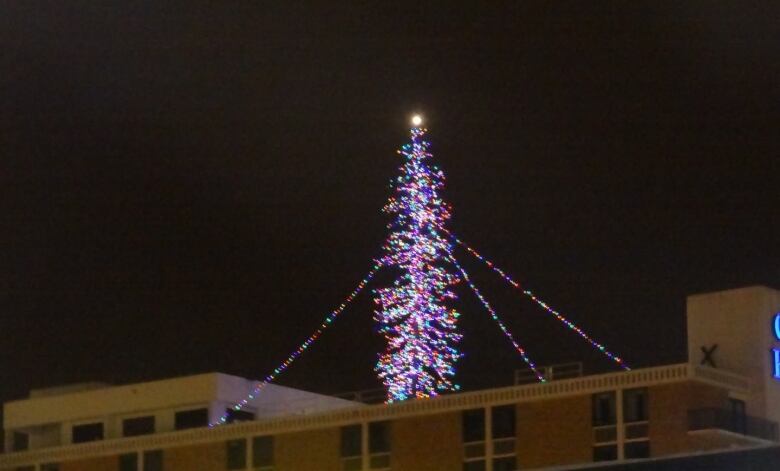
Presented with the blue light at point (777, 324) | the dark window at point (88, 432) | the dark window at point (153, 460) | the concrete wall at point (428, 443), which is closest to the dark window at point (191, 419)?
the dark window at point (153, 460)

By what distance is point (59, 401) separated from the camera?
82.5 metres

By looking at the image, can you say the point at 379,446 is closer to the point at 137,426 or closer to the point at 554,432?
the point at 554,432

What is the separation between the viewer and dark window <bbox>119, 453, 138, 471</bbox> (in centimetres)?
7681

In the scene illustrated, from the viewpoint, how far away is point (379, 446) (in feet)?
225

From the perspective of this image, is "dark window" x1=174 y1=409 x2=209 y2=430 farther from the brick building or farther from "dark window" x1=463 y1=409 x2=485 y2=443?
"dark window" x1=463 y1=409 x2=485 y2=443

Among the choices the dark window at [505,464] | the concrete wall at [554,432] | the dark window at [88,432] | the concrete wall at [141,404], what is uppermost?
the concrete wall at [141,404]

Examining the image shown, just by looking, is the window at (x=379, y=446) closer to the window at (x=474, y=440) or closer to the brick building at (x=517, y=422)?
the brick building at (x=517, y=422)

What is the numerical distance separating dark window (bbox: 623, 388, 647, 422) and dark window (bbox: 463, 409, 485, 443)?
19.4 feet

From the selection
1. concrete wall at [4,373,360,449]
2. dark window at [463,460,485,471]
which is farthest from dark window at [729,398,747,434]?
concrete wall at [4,373,360,449]

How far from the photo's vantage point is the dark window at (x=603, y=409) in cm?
6353

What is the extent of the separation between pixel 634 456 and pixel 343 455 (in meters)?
12.9

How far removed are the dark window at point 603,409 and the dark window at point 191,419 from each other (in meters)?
19.9

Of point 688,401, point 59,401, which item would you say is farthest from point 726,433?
point 59,401

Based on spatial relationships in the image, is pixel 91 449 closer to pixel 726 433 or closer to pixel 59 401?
pixel 59 401
